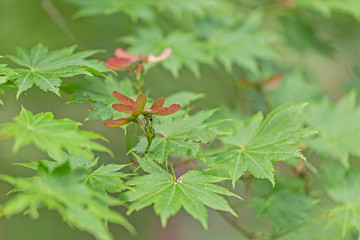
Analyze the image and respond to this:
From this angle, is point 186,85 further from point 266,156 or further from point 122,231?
point 266,156

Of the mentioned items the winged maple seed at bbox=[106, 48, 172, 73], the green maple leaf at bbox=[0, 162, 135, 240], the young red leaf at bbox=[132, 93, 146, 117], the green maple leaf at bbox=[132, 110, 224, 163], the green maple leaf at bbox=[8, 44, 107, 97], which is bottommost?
the green maple leaf at bbox=[132, 110, 224, 163]

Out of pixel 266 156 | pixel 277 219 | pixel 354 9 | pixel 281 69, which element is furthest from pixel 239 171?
pixel 281 69

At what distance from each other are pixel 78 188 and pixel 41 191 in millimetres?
102

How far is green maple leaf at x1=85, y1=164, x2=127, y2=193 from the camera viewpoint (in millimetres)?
1192

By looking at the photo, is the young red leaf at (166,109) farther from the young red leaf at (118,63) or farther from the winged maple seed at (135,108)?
the young red leaf at (118,63)

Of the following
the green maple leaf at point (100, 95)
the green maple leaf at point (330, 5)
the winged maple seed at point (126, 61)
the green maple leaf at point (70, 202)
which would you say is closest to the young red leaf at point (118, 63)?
the winged maple seed at point (126, 61)

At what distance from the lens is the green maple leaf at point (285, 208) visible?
70.9 inches

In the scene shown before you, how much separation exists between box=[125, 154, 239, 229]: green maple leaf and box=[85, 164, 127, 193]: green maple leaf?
0.04 m

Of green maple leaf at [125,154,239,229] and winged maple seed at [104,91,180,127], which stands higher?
winged maple seed at [104,91,180,127]

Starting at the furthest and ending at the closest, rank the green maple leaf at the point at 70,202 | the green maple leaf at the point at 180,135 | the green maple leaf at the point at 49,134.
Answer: the green maple leaf at the point at 180,135 → the green maple leaf at the point at 49,134 → the green maple leaf at the point at 70,202

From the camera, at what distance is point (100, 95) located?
61.9 inches

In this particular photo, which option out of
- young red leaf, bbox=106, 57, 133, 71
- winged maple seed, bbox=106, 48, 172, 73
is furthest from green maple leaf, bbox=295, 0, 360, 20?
young red leaf, bbox=106, 57, 133, 71

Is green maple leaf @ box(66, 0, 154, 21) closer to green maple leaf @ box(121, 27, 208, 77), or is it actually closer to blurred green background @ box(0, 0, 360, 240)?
green maple leaf @ box(121, 27, 208, 77)

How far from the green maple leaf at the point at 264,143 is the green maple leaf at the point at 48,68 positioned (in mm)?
589
